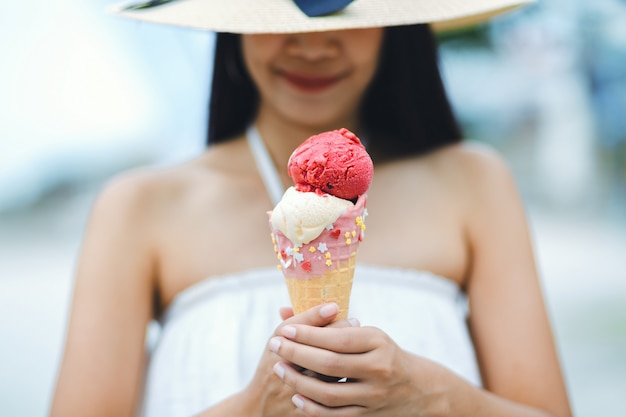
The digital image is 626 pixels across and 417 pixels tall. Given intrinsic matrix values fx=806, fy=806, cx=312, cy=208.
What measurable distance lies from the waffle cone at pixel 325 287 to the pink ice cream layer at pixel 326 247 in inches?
0.4

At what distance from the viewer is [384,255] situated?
2.16 m

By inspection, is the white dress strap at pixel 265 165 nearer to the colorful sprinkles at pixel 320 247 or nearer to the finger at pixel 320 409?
the colorful sprinkles at pixel 320 247

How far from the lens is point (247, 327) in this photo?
207 cm

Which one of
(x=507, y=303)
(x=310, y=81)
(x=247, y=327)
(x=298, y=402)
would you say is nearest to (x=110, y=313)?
(x=247, y=327)

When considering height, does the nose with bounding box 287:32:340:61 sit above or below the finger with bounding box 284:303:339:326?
above

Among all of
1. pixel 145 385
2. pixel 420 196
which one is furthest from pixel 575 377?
pixel 145 385

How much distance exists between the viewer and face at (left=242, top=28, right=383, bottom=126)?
2008 millimetres

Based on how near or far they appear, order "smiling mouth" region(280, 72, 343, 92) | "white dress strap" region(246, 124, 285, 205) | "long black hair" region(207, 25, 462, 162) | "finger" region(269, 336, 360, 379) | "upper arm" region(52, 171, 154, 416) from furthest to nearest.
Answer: "long black hair" region(207, 25, 462, 162) < "white dress strap" region(246, 124, 285, 205) < "smiling mouth" region(280, 72, 343, 92) < "upper arm" region(52, 171, 154, 416) < "finger" region(269, 336, 360, 379)

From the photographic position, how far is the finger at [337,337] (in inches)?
58.8

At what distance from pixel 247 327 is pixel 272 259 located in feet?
0.63

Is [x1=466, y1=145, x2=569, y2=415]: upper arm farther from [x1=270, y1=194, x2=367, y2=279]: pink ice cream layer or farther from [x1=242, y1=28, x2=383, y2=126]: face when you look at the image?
[x1=270, y1=194, x2=367, y2=279]: pink ice cream layer

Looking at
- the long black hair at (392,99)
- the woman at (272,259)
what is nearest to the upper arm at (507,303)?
the woman at (272,259)

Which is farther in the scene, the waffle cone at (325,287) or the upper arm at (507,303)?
the upper arm at (507,303)

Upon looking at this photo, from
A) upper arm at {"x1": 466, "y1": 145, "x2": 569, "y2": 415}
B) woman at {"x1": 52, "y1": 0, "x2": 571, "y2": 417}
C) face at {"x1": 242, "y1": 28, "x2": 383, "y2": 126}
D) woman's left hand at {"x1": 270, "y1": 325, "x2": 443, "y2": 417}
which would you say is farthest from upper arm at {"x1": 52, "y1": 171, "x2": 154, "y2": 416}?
upper arm at {"x1": 466, "y1": 145, "x2": 569, "y2": 415}
